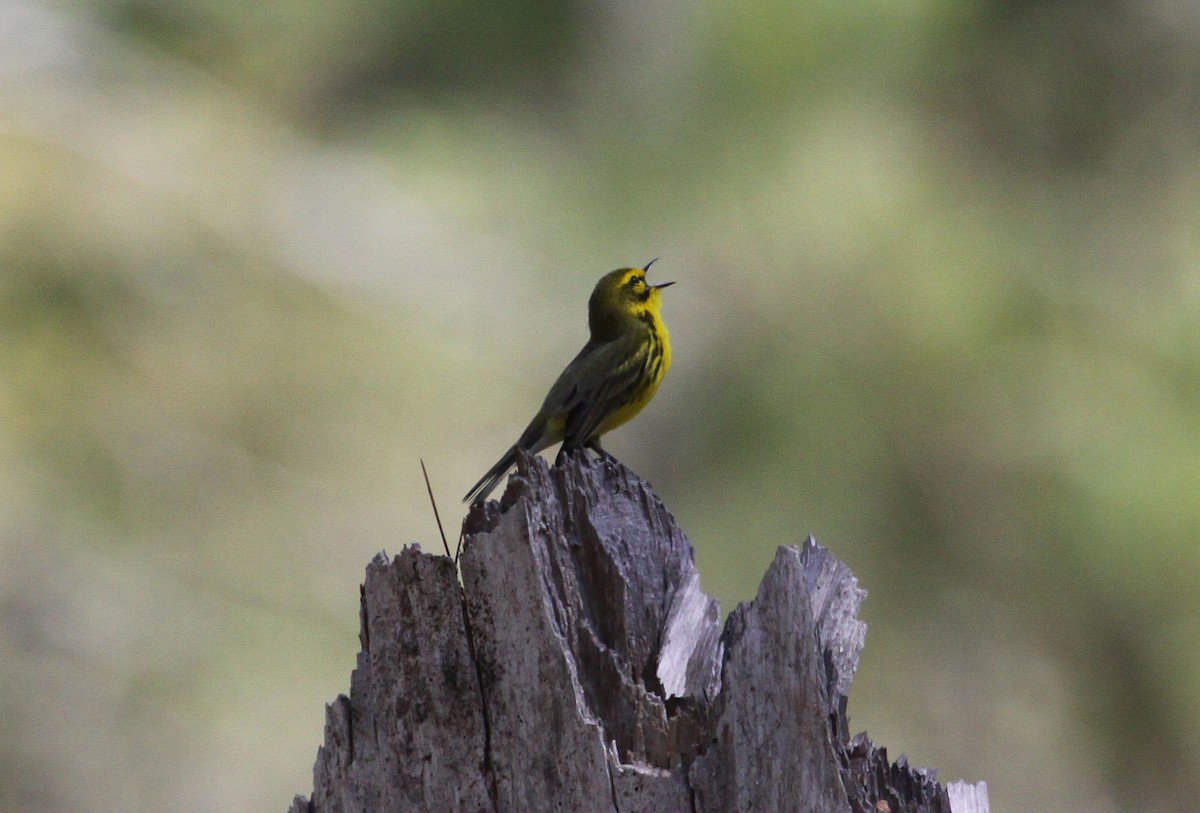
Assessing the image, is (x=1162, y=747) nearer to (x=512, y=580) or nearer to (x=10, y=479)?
(x=10, y=479)

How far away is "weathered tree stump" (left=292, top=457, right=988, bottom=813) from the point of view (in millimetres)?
3291

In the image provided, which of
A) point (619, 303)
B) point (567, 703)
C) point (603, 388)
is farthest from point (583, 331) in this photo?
point (567, 703)

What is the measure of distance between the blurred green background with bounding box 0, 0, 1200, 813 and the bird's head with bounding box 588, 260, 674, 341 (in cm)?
471

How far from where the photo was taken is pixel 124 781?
33.7 feet

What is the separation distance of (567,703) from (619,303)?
4.04 metres

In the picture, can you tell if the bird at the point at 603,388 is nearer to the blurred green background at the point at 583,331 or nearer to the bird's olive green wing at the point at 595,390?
the bird's olive green wing at the point at 595,390

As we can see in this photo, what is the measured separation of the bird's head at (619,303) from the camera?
7152mm

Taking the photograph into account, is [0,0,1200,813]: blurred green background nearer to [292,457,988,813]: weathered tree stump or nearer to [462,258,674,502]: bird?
[462,258,674,502]: bird

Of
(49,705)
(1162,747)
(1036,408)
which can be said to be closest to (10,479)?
(49,705)

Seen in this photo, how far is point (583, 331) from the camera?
13.9 meters

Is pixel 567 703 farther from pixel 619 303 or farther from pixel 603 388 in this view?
pixel 619 303

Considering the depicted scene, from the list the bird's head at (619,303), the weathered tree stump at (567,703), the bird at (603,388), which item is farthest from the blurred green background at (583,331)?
the weathered tree stump at (567,703)

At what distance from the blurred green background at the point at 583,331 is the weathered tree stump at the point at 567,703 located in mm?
7362

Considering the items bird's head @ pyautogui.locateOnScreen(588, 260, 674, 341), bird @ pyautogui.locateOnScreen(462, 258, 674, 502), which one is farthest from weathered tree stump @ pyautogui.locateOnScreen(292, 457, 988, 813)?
bird's head @ pyautogui.locateOnScreen(588, 260, 674, 341)
